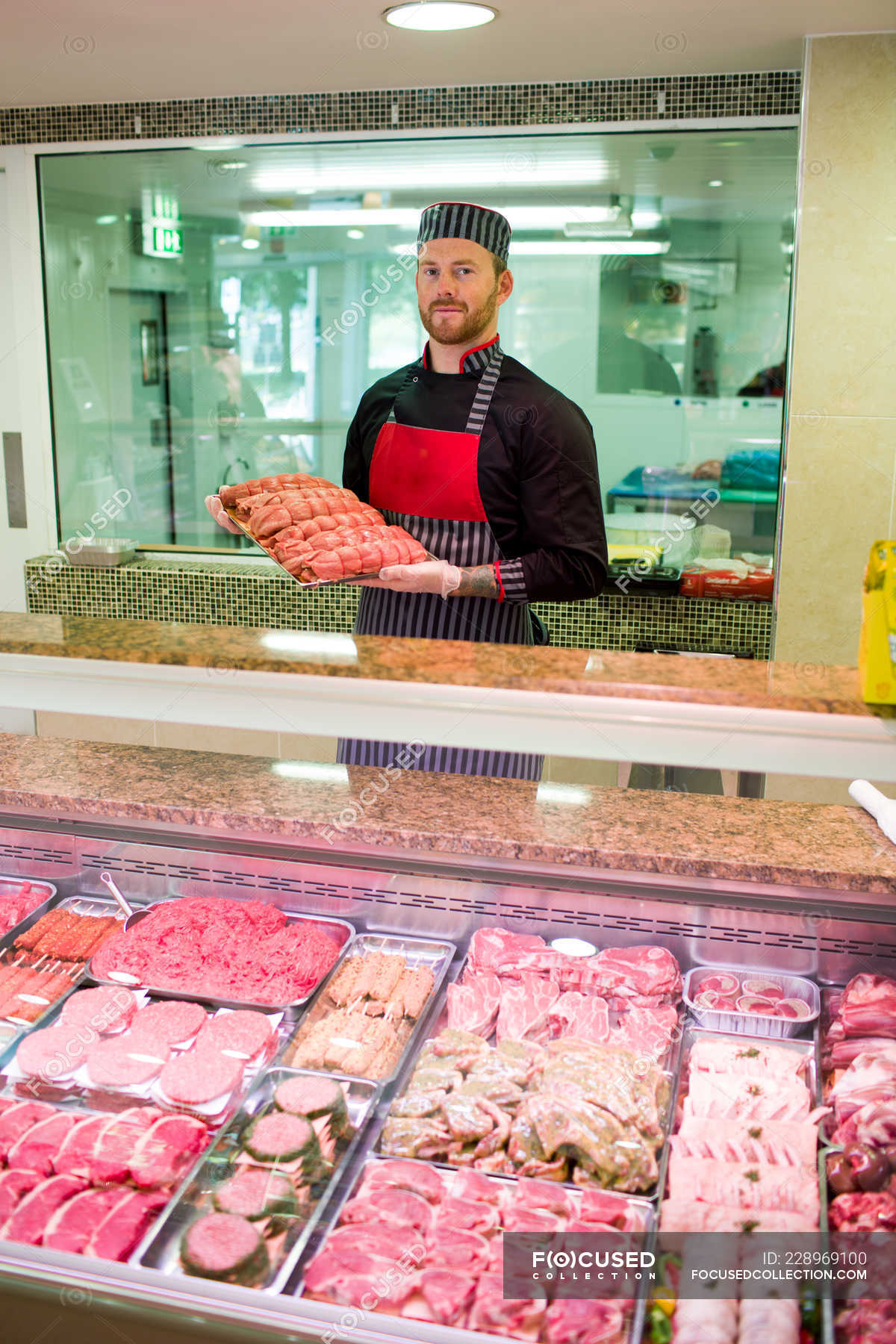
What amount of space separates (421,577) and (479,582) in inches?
8.9

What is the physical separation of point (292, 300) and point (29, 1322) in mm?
4486

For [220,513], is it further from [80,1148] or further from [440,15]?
[440,15]

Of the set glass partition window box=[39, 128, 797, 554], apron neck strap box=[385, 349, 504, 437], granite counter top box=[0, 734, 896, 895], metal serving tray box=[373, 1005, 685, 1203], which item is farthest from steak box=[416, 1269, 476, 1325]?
glass partition window box=[39, 128, 797, 554]

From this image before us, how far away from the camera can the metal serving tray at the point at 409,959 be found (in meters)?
1.46

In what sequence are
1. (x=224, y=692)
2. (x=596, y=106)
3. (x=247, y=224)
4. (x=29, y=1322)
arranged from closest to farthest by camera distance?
(x=29, y=1322)
(x=224, y=692)
(x=596, y=106)
(x=247, y=224)

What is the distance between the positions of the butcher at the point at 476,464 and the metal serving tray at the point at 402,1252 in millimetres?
1233

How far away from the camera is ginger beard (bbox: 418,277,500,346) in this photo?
2680 millimetres

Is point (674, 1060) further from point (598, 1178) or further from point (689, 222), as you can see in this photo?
point (689, 222)

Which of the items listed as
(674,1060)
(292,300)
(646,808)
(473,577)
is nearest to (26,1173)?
(674,1060)

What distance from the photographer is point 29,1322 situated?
1.18 meters

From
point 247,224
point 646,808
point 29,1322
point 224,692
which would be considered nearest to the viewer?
point 29,1322

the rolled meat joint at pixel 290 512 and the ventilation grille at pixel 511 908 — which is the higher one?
the rolled meat joint at pixel 290 512

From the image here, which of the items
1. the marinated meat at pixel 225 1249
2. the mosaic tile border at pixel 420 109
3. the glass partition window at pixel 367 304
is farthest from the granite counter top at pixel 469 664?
the mosaic tile border at pixel 420 109

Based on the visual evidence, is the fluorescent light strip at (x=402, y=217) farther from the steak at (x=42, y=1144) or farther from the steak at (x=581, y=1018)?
the steak at (x=42, y=1144)
